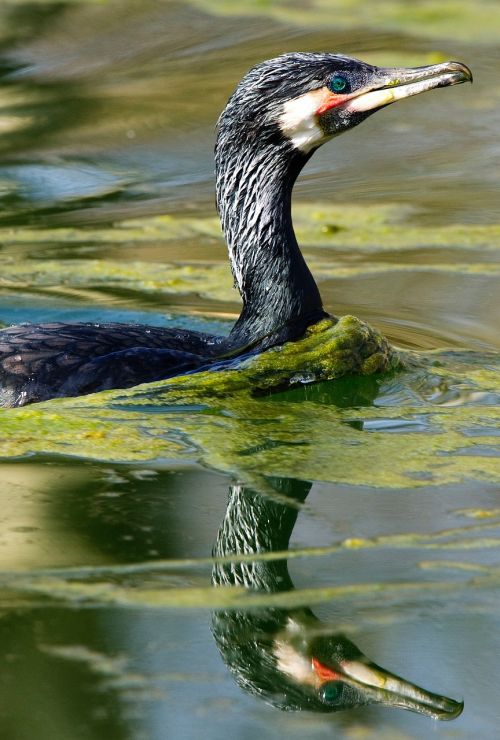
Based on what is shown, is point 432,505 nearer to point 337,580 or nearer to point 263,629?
point 337,580

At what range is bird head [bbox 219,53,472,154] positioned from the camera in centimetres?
628

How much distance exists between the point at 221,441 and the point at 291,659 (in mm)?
1835

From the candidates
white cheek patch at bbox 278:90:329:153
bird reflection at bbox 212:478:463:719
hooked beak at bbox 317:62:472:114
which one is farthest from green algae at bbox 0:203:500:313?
bird reflection at bbox 212:478:463:719

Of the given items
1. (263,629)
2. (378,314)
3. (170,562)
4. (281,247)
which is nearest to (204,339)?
(281,247)

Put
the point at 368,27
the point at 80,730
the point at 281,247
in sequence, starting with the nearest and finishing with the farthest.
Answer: the point at 80,730 → the point at 281,247 → the point at 368,27

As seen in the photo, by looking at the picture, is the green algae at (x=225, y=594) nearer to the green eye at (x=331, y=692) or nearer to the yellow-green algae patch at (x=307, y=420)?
the green eye at (x=331, y=692)

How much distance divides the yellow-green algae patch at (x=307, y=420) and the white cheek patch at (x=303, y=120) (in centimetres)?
94

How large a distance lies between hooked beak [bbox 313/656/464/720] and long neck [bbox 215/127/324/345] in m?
2.94

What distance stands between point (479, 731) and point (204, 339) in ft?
11.7

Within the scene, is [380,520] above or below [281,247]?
below

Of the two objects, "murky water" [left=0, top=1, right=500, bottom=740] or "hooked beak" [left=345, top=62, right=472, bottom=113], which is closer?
"murky water" [left=0, top=1, right=500, bottom=740]

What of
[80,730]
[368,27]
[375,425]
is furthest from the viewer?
[368,27]

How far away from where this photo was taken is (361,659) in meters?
3.78

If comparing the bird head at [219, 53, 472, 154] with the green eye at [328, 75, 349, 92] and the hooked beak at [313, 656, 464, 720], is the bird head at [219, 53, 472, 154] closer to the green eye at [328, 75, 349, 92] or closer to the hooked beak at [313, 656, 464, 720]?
the green eye at [328, 75, 349, 92]
